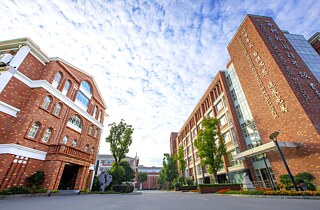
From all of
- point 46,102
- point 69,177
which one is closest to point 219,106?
point 69,177

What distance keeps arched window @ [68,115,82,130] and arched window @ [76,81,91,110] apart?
7.29 ft

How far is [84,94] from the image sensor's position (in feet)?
72.9

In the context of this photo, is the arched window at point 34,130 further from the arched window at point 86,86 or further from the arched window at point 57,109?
the arched window at point 86,86

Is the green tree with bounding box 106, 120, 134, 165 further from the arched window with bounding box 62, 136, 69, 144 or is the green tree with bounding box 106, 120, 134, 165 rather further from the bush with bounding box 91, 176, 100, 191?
the arched window with bounding box 62, 136, 69, 144

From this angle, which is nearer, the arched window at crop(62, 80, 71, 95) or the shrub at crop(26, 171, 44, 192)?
the shrub at crop(26, 171, 44, 192)

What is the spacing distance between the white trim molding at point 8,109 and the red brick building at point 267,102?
76.6 feet

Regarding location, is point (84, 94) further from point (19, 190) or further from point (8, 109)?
point (19, 190)

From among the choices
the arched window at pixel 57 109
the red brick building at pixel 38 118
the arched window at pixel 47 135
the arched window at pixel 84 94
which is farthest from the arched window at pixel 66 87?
Result: the arched window at pixel 47 135

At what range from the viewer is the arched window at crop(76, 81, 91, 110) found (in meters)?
21.3


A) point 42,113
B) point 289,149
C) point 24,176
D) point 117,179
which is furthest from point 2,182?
point 289,149

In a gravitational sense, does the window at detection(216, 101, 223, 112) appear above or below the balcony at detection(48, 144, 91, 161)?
above

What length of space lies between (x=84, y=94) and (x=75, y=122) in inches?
178

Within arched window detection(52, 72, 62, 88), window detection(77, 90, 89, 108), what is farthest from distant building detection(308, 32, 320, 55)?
arched window detection(52, 72, 62, 88)

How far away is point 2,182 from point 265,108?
87.1 ft
